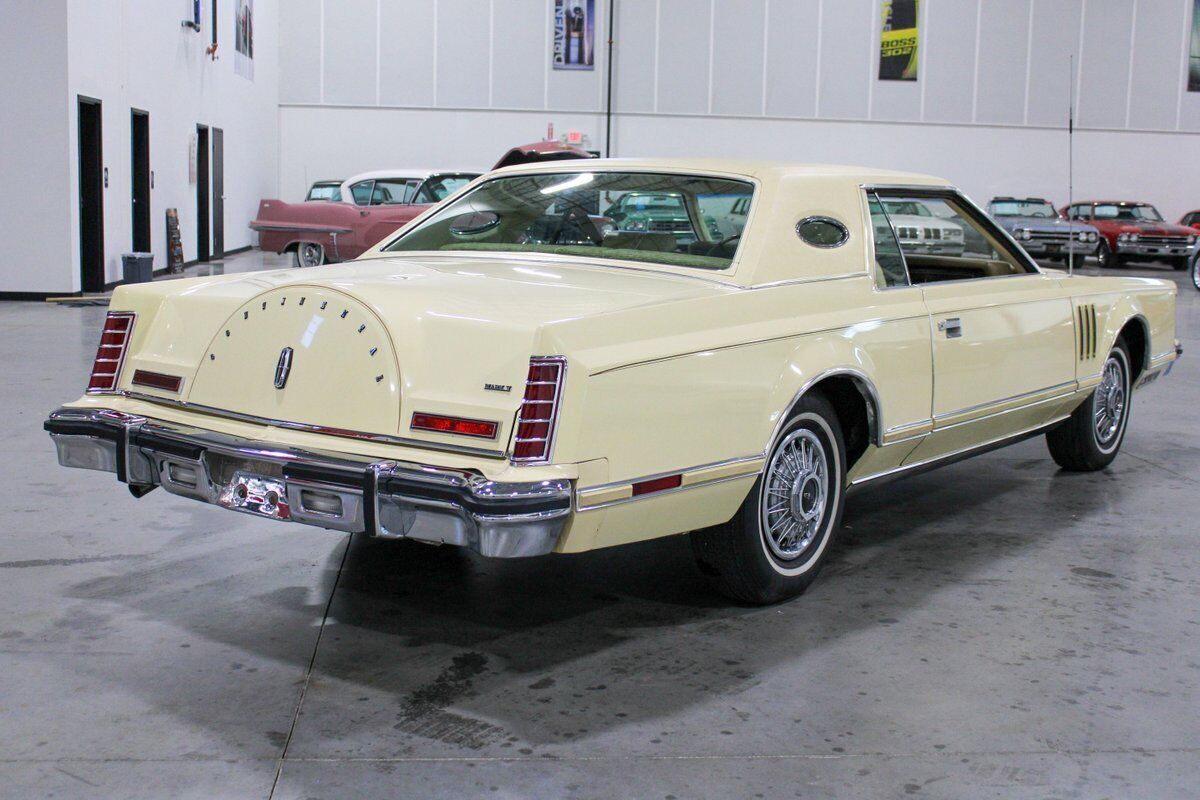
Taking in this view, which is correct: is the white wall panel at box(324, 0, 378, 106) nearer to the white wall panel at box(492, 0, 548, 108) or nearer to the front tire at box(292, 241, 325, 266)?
the white wall panel at box(492, 0, 548, 108)

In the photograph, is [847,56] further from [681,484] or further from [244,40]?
[681,484]

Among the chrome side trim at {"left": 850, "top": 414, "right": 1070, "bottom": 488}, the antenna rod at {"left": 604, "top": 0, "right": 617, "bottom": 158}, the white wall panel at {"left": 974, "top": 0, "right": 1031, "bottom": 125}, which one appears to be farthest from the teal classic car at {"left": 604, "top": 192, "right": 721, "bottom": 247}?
the white wall panel at {"left": 974, "top": 0, "right": 1031, "bottom": 125}

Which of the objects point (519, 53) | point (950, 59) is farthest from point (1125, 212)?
point (519, 53)

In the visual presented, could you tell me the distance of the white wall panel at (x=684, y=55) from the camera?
26625 mm

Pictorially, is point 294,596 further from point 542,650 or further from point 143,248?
point 143,248

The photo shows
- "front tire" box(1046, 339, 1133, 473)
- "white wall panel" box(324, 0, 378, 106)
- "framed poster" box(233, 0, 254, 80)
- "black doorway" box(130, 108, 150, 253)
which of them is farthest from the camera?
"white wall panel" box(324, 0, 378, 106)

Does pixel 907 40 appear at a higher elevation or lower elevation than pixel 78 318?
higher

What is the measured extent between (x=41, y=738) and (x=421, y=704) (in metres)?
0.88

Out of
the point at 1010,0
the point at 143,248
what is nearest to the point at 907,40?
the point at 1010,0

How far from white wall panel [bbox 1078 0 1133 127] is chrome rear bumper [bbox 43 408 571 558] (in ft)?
89.9

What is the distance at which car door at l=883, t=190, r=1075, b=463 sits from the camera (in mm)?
4516

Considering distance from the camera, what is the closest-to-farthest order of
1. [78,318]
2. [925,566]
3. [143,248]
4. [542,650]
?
[542,650], [925,566], [78,318], [143,248]

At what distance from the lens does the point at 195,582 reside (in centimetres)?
411

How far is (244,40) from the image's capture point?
2236cm
